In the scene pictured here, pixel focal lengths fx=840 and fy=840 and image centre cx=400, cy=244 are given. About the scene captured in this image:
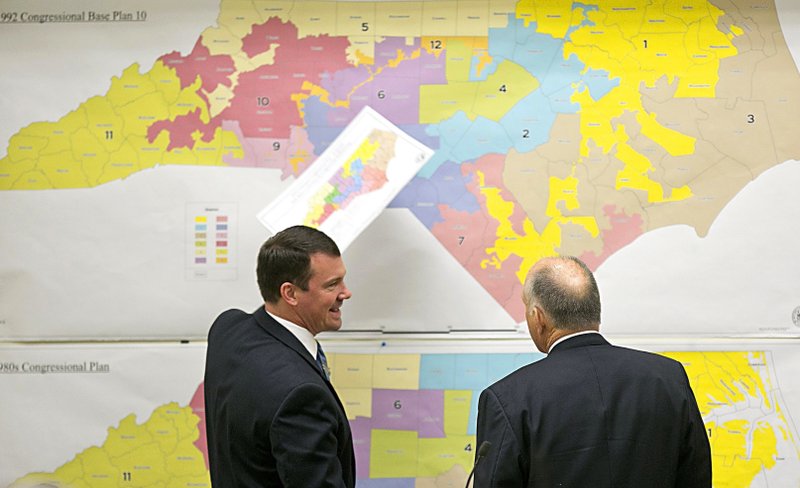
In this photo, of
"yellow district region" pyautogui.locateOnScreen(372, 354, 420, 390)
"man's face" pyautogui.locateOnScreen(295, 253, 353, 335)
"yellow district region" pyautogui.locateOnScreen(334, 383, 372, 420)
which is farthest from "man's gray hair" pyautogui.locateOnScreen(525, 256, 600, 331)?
"yellow district region" pyautogui.locateOnScreen(334, 383, 372, 420)

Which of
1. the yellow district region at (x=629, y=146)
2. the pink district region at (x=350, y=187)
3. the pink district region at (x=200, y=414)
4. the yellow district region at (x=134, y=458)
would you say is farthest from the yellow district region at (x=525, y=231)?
the yellow district region at (x=134, y=458)

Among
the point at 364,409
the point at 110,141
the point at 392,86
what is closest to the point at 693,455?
the point at 364,409

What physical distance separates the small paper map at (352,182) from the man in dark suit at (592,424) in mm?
744

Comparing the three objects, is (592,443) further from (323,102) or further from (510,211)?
(323,102)

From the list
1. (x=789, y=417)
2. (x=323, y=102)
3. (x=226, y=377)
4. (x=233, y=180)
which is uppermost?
(x=323, y=102)

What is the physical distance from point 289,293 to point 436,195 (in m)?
0.80

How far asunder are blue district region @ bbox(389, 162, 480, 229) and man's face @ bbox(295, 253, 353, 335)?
0.63 metres

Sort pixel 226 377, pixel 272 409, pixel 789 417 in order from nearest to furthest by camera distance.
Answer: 1. pixel 272 409
2. pixel 226 377
3. pixel 789 417

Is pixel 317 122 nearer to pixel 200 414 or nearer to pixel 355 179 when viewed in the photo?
pixel 355 179

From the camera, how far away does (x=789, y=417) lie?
270cm

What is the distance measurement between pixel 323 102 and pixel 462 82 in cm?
46

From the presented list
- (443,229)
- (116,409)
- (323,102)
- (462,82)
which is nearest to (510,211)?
(443,229)

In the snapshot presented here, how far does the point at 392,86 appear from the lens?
8.95ft

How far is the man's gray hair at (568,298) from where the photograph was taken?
6.55ft
